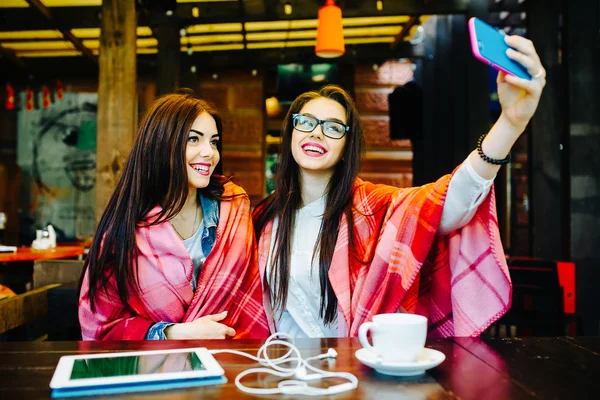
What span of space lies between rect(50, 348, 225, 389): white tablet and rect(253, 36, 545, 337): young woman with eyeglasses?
0.80 metres

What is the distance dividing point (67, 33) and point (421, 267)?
23.4ft

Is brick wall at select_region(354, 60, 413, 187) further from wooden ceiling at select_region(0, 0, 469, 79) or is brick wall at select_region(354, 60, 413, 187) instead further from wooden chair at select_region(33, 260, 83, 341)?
wooden chair at select_region(33, 260, 83, 341)

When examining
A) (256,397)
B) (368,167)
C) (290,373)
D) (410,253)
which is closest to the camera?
(256,397)

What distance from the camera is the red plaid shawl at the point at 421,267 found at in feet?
5.26

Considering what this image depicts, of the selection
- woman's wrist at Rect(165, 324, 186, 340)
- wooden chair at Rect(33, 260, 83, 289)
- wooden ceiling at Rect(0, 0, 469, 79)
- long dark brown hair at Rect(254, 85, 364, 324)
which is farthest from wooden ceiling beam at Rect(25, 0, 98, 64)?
woman's wrist at Rect(165, 324, 186, 340)

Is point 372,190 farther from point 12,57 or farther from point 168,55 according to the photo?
point 12,57

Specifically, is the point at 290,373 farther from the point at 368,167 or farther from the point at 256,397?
the point at 368,167

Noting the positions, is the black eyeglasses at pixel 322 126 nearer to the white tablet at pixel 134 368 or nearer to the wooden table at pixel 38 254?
the white tablet at pixel 134 368

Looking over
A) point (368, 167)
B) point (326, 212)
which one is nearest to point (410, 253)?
point (326, 212)

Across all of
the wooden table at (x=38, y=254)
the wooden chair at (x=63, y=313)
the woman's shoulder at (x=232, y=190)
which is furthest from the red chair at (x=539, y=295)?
the wooden table at (x=38, y=254)

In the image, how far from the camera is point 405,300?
5.79 ft

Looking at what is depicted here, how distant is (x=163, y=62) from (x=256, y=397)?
20.8 ft

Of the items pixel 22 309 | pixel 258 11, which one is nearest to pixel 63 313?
pixel 22 309

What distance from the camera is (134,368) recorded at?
956mm
